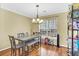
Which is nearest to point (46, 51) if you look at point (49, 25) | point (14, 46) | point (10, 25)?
point (49, 25)

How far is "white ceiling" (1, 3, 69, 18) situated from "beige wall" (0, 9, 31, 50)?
0.10m

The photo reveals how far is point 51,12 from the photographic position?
83.6 inches

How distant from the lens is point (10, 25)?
2.02m

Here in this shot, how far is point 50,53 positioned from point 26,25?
0.79 m

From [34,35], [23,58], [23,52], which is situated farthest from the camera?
[34,35]

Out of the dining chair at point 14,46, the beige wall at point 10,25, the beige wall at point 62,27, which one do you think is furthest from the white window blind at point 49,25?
the dining chair at point 14,46

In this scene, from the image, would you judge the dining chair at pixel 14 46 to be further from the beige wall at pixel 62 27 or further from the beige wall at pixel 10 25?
the beige wall at pixel 62 27

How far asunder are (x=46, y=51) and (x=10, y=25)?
94 cm

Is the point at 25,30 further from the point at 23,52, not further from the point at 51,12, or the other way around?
the point at 51,12

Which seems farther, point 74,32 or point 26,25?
point 26,25

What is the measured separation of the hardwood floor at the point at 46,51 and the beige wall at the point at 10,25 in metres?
0.16

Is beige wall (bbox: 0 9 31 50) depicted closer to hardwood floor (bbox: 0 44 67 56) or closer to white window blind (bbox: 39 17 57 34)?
hardwood floor (bbox: 0 44 67 56)

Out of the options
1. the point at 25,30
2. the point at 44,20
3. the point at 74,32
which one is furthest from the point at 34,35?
the point at 74,32

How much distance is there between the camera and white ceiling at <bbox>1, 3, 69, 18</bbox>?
1950mm
